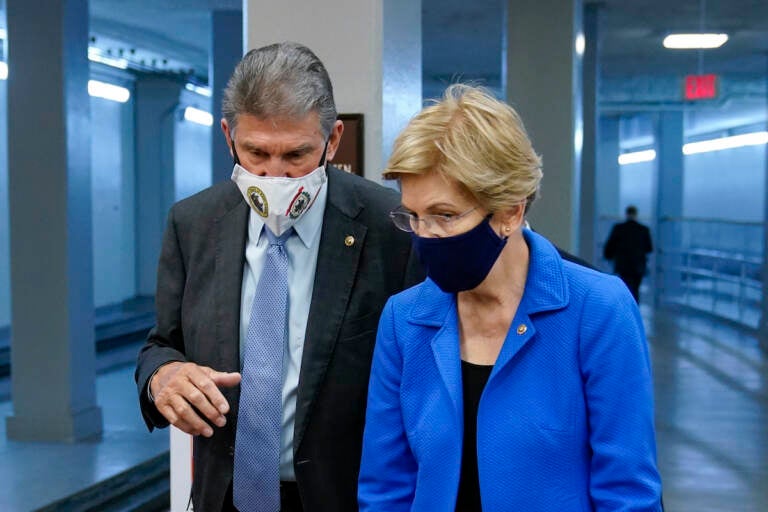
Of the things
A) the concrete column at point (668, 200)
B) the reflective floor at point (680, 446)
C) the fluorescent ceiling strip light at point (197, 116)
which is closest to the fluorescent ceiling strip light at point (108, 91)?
the fluorescent ceiling strip light at point (197, 116)

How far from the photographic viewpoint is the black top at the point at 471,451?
169cm

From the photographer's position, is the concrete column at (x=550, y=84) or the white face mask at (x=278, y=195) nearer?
the white face mask at (x=278, y=195)

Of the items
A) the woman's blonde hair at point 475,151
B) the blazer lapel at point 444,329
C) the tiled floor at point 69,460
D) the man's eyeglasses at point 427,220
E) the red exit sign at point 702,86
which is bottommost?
the tiled floor at point 69,460

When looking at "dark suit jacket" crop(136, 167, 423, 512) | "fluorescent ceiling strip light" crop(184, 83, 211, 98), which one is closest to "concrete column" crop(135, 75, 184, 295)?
"fluorescent ceiling strip light" crop(184, 83, 211, 98)

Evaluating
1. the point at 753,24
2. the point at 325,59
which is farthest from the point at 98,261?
the point at 325,59

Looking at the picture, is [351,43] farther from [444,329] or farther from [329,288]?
[444,329]

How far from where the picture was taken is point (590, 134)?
1250 cm

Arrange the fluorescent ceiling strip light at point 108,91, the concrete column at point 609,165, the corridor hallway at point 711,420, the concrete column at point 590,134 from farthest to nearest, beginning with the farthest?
the concrete column at point 609,165, the fluorescent ceiling strip light at point 108,91, the concrete column at point 590,134, the corridor hallway at point 711,420

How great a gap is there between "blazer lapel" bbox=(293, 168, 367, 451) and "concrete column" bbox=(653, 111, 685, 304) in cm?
1693

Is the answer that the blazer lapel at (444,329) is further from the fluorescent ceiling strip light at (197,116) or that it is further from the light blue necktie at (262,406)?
the fluorescent ceiling strip light at (197,116)

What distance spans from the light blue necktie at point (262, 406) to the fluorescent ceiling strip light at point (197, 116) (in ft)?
58.3

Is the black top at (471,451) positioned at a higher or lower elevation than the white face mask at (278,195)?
lower

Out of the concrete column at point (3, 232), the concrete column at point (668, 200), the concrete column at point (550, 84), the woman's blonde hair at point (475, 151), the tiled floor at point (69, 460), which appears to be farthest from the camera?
the concrete column at point (668, 200)

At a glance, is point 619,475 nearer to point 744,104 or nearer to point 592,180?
point 592,180
